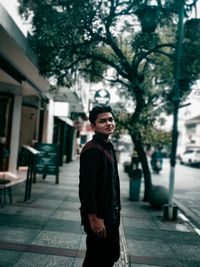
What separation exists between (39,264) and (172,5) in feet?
25.7

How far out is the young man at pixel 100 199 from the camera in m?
3.32

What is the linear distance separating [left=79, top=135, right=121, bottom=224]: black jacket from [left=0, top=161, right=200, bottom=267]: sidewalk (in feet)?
6.38

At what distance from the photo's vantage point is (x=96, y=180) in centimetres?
344

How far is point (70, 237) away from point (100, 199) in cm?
325

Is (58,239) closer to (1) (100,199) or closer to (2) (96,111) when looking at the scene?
(1) (100,199)

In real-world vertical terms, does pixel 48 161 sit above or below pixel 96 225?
above

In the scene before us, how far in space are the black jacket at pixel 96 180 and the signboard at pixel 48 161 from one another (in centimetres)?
1017

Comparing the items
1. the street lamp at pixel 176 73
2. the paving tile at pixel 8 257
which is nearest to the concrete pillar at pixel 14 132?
the street lamp at pixel 176 73

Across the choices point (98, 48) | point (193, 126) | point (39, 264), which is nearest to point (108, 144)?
point (39, 264)

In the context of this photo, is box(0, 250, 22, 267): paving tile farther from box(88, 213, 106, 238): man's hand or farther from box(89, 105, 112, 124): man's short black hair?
box(89, 105, 112, 124): man's short black hair

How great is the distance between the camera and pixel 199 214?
10109mm

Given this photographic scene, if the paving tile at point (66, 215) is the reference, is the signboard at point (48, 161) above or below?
above

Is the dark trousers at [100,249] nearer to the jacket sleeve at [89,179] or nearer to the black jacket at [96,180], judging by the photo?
the black jacket at [96,180]

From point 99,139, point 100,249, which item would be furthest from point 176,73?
point 100,249
